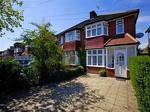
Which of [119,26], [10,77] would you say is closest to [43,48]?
[10,77]

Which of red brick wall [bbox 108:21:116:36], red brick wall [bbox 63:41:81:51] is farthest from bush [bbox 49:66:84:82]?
red brick wall [bbox 63:41:81:51]

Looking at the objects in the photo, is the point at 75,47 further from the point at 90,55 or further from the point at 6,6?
the point at 6,6

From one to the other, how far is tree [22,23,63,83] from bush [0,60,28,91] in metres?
2.83

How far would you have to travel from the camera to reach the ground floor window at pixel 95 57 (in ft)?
69.6

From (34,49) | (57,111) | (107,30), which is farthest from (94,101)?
(107,30)

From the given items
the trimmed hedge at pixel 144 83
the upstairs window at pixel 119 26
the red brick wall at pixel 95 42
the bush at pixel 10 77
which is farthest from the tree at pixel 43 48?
the trimmed hedge at pixel 144 83

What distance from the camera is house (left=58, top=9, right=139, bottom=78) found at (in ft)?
59.3

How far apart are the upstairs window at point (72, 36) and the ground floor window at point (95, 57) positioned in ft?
12.6

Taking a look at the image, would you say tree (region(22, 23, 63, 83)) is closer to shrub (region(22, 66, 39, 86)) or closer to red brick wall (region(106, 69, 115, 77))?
shrub (region(22, 66, 39, 86))

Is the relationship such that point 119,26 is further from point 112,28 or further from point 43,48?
point 43,48

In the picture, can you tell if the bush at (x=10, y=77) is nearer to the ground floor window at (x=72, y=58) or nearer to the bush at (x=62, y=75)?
the bush at (x=62, y=75)

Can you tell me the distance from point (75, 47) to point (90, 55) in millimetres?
3937

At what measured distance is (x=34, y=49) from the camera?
18078 mm

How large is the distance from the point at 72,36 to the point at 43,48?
1007cm
